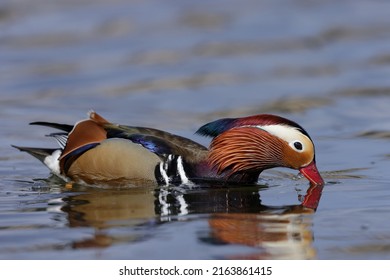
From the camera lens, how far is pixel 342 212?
283 inches

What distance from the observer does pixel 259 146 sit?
8164 millimetres

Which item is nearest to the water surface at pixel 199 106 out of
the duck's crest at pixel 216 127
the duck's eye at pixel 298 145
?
the duck's eye at pixel 298 145

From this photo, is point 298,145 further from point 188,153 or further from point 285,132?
point 188,153

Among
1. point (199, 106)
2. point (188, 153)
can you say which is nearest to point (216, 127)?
point (188, 153)

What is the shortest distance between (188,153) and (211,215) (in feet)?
3.60

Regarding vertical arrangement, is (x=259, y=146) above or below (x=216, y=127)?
below

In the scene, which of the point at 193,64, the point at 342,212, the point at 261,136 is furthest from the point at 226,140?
Answer: the point at 193,64

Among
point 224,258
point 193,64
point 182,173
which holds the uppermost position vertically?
point 193,64

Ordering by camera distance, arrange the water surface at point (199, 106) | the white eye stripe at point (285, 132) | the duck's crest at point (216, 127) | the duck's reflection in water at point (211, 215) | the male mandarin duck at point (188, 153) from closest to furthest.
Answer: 1. the duck's reflection in water at point (211, 215)
2. the water surface at point (199, 106)
3. the white eye stripe at point (285, 132)
4. the male mandarin duck at point (188, 153)
5. the duck's crest at point (216, 127)

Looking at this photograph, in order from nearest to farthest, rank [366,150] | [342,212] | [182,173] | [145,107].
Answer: [342,212], [182,173], [366,150], [145,107]

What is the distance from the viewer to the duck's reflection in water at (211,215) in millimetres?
6359

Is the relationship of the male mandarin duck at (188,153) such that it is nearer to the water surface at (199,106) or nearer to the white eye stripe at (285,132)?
the white eye stripe at (285,132)

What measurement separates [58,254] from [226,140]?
246cm

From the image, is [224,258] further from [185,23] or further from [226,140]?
[185,23]
